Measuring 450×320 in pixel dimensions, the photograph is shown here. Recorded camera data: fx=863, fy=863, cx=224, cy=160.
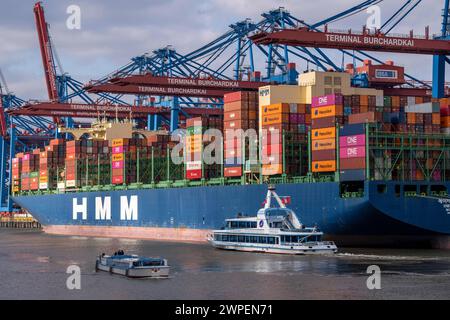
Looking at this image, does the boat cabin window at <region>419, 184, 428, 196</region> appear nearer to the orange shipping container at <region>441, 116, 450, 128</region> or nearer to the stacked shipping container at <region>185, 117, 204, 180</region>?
the orange shipping container at <region>441, 116, 450, 128</region>

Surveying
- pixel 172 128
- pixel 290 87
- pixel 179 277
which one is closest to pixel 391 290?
pixel 179 277

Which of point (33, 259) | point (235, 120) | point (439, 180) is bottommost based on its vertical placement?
point (33, 259)

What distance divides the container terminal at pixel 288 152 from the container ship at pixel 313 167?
11 cm

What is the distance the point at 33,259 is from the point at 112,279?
53.6ft

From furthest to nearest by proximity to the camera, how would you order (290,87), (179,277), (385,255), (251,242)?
(290,87) < (251,242) < (385,255) < (179,277)

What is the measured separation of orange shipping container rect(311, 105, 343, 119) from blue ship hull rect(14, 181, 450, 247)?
17.9 feet

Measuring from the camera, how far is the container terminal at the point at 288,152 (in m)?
65.3

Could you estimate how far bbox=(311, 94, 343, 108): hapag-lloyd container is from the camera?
67.4 m

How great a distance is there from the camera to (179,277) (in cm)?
5047

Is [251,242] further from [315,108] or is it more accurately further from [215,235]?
[315,108]

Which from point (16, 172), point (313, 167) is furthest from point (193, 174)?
point (16, 172)

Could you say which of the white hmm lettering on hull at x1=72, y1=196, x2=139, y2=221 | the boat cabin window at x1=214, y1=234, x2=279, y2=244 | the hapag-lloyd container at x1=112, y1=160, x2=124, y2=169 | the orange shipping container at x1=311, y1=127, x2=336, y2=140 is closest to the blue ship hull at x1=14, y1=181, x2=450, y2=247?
the white hmm lettering on hull at x1=72, y1=196, x2=139, y2=221
